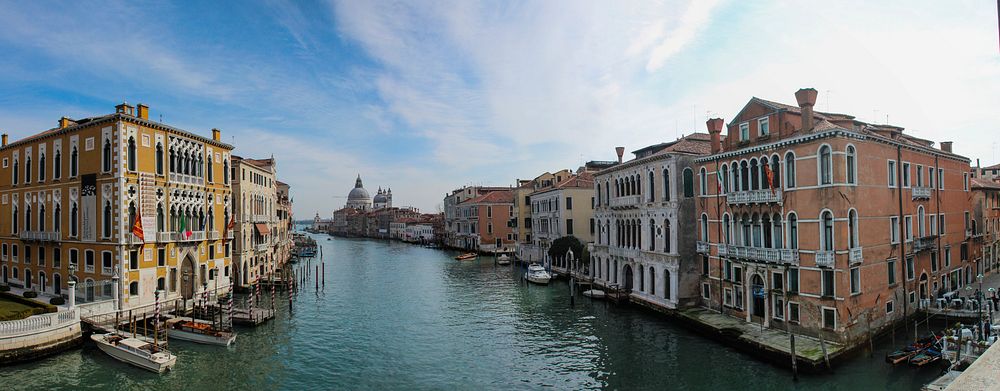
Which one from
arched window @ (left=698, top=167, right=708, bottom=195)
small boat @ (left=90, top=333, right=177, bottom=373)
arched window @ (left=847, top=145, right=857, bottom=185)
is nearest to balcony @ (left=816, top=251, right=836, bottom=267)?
arched window @ (left=847, top=145, right=857, bottom=185)

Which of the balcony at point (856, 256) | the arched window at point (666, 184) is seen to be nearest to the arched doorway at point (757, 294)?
the balcony at point (856, 256)

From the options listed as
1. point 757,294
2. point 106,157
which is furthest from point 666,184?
point 106,157

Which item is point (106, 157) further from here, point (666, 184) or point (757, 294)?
point (757, 294)

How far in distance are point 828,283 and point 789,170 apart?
398cm

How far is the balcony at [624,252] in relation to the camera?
27.5 meters

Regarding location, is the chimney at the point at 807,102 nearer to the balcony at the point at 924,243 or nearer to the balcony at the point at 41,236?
the balcony at the point at 924,243

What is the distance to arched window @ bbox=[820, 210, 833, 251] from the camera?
56.5ft


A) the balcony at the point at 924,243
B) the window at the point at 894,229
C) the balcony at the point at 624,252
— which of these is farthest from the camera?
the balcony at the point at 624,252

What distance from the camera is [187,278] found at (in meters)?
26.2

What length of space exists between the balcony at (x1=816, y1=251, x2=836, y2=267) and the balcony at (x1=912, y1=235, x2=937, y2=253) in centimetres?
653

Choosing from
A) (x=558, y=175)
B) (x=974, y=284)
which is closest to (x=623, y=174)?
(x=974, y=284)

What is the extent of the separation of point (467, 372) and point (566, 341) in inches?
201

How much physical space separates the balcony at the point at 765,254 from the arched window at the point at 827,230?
0.91 meters

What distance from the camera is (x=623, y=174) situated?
28.8 m
